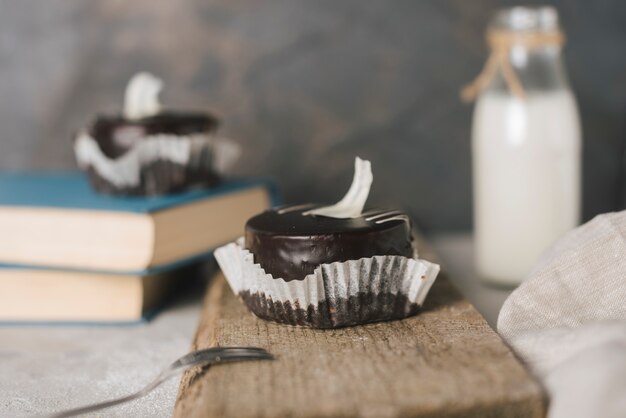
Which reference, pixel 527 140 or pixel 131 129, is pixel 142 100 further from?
pixel 527 140

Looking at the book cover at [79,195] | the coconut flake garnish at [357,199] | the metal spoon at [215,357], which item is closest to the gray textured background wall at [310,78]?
the book cover at [79,195]

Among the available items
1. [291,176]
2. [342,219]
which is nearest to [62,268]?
[342,219]

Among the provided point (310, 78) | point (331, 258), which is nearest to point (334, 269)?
point (331, 258)

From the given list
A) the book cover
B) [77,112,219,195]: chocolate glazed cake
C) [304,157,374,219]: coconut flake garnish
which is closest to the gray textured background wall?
the book cover

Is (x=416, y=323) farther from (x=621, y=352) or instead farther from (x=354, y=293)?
(x=621, y=352)

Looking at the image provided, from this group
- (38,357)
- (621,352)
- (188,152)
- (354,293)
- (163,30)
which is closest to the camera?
(621,352)

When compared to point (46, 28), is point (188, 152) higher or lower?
lower

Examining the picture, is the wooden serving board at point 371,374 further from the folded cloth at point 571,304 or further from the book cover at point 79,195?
the book cover at point 79,195

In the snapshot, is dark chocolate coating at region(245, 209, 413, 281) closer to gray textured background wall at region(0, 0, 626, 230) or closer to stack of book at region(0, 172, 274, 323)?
stack of book at region(0, 172, 274, 323)
